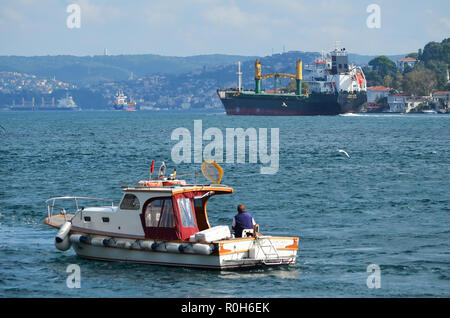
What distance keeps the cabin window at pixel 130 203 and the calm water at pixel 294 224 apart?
156 cm

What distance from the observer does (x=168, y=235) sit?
862 inches

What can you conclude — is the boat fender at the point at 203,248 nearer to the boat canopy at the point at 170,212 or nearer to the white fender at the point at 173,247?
the white fender at the point at 173,247

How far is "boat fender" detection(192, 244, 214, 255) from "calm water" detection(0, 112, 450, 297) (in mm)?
584

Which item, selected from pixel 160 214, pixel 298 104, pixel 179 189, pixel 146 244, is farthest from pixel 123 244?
pixel 298 104

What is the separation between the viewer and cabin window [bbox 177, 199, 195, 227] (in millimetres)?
22047

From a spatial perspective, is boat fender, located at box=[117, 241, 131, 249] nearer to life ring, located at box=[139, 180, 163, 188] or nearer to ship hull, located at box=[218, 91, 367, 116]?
life ring, located at box=[139, 180, 163, 188]

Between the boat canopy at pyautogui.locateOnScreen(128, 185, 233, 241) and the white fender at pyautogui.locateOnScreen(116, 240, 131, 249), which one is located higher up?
the boat canopy at pyautogui.locateOnScreen(128, 185, 233, 241)

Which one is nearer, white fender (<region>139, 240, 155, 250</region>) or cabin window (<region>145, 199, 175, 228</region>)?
white fender (<region>139, 240, 155, 250</region>)

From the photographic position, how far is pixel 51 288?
2033 centimetres

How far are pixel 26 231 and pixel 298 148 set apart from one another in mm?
49426

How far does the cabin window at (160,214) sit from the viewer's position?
22000 mm

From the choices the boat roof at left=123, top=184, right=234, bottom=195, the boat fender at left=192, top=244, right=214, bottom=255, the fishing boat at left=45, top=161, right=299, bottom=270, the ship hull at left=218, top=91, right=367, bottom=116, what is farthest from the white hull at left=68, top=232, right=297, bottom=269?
the ship hull at left=218, top=91, right=367, bottom=116
